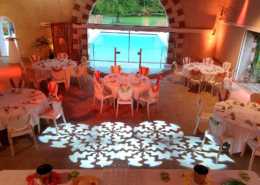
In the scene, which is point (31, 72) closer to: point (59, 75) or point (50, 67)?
point (50, 67)

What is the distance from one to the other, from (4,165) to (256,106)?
534 cm

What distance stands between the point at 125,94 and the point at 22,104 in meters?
2.38

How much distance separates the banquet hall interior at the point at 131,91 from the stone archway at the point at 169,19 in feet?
0.15

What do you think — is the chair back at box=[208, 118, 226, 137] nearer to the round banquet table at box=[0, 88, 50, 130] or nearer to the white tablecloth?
the white tablecloth

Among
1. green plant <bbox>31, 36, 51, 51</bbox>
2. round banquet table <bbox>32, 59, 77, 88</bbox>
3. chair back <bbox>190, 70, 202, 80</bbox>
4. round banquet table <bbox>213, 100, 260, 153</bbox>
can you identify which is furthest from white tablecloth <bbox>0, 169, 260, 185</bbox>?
green plant <bbox>31, 36, 51, 51</bbox>

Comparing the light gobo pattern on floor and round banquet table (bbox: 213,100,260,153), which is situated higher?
round banquet table (bbox: 213,100,260,153)

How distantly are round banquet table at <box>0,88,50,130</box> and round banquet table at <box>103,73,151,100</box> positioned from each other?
1767 mm

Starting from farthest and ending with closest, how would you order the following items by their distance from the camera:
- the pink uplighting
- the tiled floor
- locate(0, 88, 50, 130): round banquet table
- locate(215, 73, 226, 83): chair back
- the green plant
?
1. the green plant
2. the pink uplighting
3. locate(215, 73, 226, 83): chair back
4. locate(0, 88, 50, 130): round banquet table
5. the tiled floor

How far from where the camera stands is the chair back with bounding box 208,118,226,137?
12.5 feet

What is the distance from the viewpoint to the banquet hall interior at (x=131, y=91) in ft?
13.3

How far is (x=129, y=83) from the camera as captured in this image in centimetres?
597

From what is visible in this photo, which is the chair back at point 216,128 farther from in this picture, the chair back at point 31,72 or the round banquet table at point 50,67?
the chair back at point 31,72

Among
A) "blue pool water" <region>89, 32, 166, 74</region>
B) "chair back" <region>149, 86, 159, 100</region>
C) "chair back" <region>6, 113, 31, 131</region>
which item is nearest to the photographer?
"chair back" <region>6, 113, 31, 131</region>

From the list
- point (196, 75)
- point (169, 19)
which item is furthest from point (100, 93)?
point (169, 19)
